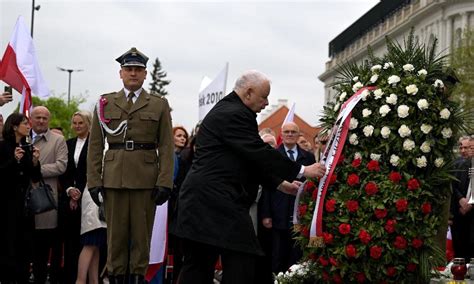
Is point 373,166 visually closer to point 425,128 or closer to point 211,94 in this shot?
point 425,128

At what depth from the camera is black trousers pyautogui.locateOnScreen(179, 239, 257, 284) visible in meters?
6.71

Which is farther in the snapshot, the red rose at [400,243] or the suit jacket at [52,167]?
the suit jacket at [52,167]

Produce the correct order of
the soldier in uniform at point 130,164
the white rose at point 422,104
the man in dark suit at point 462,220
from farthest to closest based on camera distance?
the man in dark suit at point 462,220 < the soldier in uniform at point 130,164 < the white rose at point 422,104

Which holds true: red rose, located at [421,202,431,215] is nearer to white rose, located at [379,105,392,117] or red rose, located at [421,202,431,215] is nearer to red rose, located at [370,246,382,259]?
red rose, located at [370,246,382,259]

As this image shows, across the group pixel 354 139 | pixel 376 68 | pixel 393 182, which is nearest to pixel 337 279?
pixel 393 182

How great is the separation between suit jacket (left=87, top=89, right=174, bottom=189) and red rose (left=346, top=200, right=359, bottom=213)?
5.70 ft

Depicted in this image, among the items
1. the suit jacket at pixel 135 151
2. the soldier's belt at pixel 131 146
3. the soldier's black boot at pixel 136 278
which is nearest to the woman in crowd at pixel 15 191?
the suit jacket at pixel 135 151

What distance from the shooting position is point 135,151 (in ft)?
27.2

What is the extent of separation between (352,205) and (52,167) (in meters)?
4.24

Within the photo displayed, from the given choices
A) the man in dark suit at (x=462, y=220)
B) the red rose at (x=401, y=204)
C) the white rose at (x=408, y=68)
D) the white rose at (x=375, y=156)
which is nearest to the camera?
the red rose at (x=401, y=204)

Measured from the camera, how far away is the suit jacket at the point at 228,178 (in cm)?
673

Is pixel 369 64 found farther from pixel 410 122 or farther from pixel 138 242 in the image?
pixel 138 242

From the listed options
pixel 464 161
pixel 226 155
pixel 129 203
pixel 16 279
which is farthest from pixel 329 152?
pixel 16 279

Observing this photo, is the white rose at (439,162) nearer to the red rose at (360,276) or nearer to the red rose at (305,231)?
the red rose at (360,276)
